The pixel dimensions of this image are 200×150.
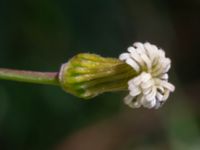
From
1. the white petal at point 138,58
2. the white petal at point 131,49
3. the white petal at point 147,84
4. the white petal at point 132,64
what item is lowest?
the white petal at point 147,84

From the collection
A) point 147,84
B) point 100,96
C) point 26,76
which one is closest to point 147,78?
point 147,84

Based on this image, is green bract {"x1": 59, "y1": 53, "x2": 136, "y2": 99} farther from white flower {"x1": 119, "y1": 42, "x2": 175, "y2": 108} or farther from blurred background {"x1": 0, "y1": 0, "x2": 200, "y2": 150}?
blurred background {"x1": 0, "y1": 0, "x2": 200, "y2": 150}

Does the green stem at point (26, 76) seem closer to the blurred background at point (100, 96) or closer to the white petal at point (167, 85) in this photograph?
the white petal at point (167, 85)

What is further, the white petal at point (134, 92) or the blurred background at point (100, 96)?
the blurred background at point (100, 96)

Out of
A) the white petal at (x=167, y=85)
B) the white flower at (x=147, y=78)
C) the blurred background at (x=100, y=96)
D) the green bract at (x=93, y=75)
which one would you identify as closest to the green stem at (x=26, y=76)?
the green bract at (x=93, y=75)

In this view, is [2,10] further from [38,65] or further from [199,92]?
[199,92]

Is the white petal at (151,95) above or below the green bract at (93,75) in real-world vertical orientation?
below

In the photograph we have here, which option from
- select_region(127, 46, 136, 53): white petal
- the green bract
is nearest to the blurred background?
the green bract
